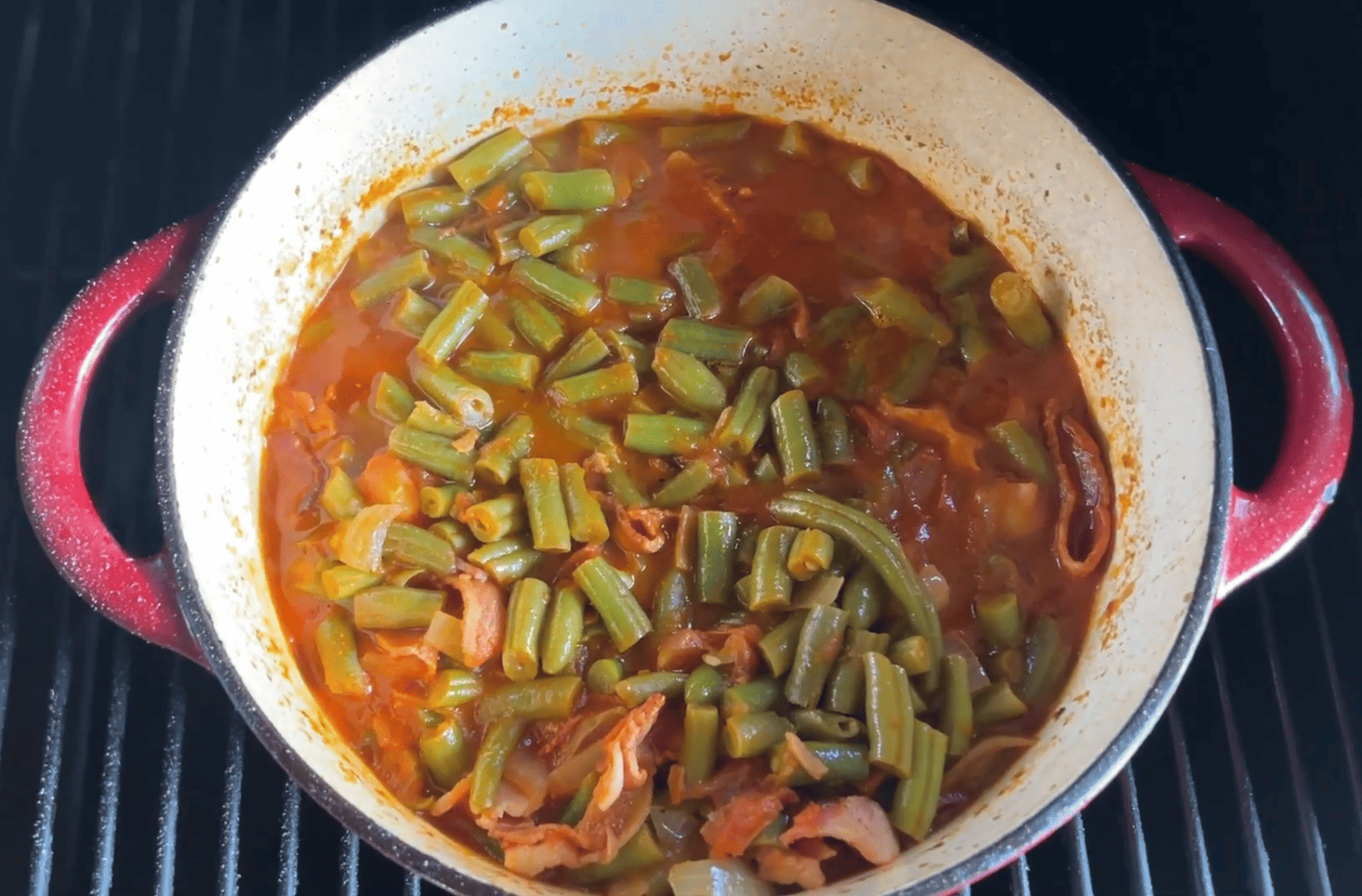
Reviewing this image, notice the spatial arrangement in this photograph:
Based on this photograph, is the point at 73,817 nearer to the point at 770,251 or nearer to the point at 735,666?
the point at 735,666

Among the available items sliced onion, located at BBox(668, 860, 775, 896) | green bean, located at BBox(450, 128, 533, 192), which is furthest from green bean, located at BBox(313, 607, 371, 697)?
green bean, located at BBox(450, 128, 533, 192)

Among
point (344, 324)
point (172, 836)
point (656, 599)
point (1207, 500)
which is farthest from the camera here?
point (344, 324)

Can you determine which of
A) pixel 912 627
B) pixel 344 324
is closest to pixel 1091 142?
pixel 912 627

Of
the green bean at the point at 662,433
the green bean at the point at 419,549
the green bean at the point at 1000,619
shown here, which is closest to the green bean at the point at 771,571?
the green bean at the point at 662,433

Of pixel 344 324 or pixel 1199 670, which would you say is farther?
pixel 344 324

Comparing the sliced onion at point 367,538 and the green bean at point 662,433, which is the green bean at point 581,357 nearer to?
the green bean at point 662,433

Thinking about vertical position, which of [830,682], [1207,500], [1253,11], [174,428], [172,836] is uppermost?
[1253,11]

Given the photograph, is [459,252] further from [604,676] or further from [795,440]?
[604,676]
